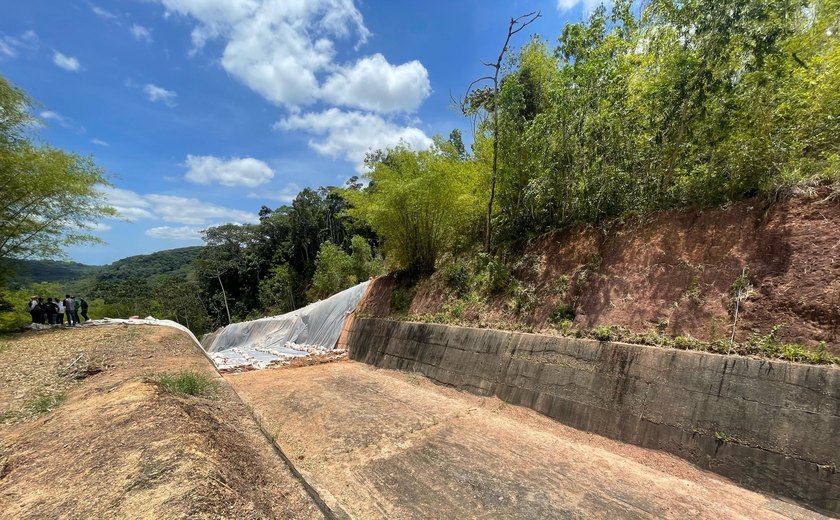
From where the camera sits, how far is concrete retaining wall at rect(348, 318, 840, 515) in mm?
2879

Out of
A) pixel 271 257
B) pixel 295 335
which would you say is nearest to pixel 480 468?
pixel 295 335

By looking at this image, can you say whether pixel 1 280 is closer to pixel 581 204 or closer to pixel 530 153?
pixel 530 153

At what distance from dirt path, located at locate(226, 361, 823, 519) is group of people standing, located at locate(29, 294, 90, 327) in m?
8.29

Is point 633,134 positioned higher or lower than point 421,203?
higher

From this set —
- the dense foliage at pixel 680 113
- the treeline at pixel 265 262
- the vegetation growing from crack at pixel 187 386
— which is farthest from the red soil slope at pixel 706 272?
the treeline at pixel 265 262

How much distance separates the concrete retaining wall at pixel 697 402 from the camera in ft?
9.45

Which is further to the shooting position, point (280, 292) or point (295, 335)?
point (280, 292)

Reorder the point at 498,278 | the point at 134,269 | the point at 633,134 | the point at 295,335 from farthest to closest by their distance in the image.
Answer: the point at 134,269 → the point at 295,335 → the point at 498,278 → the point at 633,134

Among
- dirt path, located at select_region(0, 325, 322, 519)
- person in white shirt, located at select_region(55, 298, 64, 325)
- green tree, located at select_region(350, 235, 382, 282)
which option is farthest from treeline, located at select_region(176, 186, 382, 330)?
dirt path, located at select_region(0, 325, 322, 519)

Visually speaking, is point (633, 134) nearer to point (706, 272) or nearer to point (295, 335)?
point (706, 272)

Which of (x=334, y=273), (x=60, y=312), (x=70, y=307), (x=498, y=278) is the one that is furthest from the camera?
(x=334, y=273)

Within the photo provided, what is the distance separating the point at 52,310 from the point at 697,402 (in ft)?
47.2

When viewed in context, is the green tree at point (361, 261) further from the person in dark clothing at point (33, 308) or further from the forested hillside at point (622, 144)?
the person in dark clothing at point (33, 308)

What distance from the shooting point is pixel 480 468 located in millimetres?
3600
